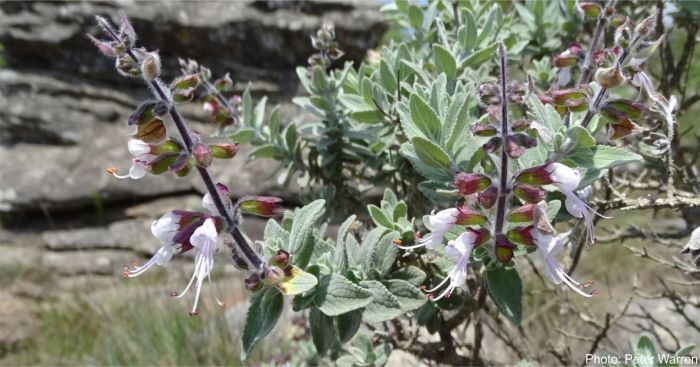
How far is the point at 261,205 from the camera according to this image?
0.88 metres

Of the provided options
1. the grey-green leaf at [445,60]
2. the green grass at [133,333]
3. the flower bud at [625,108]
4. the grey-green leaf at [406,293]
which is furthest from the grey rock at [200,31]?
the flower bud at [625,108]

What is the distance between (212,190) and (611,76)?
572 mm

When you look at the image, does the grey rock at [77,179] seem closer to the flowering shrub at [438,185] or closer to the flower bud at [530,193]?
the flowering shrub at [438,185]

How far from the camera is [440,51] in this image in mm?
1125

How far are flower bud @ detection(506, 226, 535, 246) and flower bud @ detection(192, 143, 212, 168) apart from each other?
44cm

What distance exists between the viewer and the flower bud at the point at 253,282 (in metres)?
0.84

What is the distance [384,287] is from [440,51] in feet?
1.59

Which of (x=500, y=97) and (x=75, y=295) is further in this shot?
(x=75, y=295)

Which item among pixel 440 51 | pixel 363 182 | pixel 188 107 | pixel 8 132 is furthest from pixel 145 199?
pixel 440 51

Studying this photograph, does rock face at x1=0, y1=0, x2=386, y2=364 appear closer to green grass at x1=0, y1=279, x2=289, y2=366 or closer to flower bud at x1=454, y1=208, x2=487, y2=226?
green grass at x1=0, y1=279, x2=289, y2=366

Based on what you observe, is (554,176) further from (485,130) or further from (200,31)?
(200,31)

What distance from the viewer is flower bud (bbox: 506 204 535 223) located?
0.78m

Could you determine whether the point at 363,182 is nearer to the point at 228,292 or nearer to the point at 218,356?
the point at 218,356

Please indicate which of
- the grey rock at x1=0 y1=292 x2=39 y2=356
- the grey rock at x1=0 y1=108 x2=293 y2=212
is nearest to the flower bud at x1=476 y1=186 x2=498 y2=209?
the grey rock at x1=0 y1=292 x2=39 y2=356
